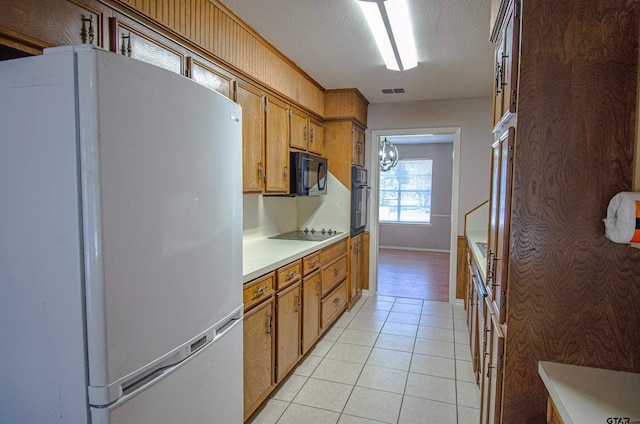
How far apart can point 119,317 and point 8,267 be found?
0.37 m

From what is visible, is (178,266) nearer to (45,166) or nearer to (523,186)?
(45,166)

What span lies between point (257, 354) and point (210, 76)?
5.15 ft

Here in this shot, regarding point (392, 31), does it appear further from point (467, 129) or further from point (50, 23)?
point (467, 129)

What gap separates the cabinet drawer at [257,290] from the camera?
1.93m

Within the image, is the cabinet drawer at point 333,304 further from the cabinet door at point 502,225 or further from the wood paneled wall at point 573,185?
the wood paneled wall at point 573,185

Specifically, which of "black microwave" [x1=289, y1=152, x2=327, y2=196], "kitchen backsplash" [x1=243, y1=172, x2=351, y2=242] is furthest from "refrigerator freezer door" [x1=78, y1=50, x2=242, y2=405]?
"kitchen backsplash" [x1=243, y1=172, x2=351, y2=242]

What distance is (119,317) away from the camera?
3.35ft

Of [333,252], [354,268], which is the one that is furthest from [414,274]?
[333,252]

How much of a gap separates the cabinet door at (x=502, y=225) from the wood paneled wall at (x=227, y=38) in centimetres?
151

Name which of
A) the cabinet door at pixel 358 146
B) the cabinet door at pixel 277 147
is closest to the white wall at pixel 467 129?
the cabinet door at pixel 358 146

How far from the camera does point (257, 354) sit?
6.80 ft

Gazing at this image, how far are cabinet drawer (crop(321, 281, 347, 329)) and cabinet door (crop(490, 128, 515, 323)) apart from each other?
6.41ft

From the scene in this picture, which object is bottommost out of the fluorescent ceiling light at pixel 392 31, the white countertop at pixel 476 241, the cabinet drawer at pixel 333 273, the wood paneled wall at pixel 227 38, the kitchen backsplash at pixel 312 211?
the cabinet drawer at pixel 333 273

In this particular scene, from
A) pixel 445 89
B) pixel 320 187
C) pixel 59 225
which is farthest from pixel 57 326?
pixel 445 89
